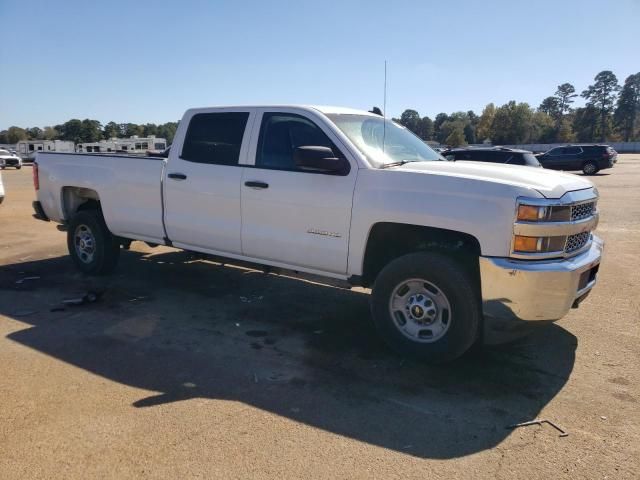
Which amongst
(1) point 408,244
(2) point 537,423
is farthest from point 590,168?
(2) point 537,423

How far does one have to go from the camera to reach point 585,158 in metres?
30.8

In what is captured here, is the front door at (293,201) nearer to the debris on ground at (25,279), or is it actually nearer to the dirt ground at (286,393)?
the dirt ground at (286,393)

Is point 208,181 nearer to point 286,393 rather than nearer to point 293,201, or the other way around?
point 293,201

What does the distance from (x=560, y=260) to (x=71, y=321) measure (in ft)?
14.6

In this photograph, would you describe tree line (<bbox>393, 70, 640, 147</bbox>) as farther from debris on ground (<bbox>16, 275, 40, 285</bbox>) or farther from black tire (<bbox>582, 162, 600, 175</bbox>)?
debris on ground (<bbox>16, 275, 40, 285</bbox>)

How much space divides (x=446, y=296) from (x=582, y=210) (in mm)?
1290

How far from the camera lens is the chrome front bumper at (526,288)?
3777 millimetres

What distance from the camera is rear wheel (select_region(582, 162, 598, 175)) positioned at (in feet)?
101

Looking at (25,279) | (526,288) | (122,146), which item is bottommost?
(25,279)

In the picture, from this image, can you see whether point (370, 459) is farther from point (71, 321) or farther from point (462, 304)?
point (71, 321)

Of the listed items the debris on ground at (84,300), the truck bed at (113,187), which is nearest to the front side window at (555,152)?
the truck bed at (113,187)

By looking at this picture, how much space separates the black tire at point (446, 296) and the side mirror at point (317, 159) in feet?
3.16

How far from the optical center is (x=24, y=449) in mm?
3029

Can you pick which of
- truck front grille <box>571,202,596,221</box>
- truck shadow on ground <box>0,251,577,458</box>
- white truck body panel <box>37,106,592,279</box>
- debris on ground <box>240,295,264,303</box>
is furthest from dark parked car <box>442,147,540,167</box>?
truck front grille <box>571,202,596,221</box>
